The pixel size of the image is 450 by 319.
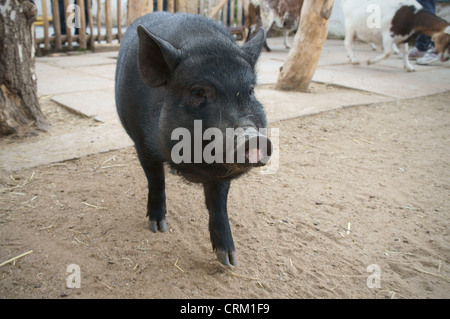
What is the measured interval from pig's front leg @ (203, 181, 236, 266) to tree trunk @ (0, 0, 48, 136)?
8.91 ft

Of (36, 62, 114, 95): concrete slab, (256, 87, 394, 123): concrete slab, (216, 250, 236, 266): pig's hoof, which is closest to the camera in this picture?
(216, 250, 236, 266): pig's hoof

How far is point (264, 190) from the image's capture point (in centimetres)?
339

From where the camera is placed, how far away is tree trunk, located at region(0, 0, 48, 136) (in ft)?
→ 12.6

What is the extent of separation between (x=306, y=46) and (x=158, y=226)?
14.5 ft

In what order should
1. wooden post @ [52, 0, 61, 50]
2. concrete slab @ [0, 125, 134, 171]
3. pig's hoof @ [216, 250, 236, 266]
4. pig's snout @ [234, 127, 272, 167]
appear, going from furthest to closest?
wooden post @ [52, 0, 61, 50] < concrete slab @ [0, 125, 134, 171] < pig's hoof @ [216, 250, 236, 266] < pig's snout @ [234, 127, 272, 167]

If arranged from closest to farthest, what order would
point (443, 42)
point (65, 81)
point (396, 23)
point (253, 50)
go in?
Result: point (253, 50) < point (65, 81) < point (396, 23) < point (443, 42)

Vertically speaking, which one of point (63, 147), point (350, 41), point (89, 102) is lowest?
point (63, 147)

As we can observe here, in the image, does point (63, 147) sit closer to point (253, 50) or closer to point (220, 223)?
point (220, 223)

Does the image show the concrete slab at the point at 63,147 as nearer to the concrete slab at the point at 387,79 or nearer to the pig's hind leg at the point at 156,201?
the pig's hind leg at the point at 156,201

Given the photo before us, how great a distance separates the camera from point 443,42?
836 cm

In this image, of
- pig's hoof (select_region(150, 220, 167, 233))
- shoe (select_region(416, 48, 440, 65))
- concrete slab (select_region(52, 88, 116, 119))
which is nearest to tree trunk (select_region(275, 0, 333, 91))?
concrete slab (select_region(52, 88, 116, 119))

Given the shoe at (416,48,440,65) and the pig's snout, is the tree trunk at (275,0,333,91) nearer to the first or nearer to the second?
the shoe at (416,48,440,65)

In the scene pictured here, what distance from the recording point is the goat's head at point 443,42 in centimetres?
814

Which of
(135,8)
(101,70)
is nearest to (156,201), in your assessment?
(135,8)
